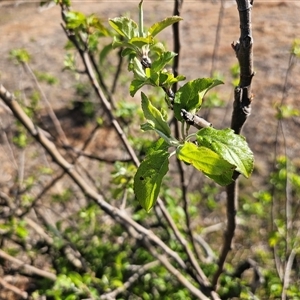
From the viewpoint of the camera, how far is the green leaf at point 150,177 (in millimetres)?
743

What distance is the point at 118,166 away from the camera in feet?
5.73

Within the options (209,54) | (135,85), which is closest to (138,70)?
(135,85)

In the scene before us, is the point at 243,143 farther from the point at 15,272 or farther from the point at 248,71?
the point at 15,272

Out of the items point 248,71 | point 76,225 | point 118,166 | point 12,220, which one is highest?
point 248,71

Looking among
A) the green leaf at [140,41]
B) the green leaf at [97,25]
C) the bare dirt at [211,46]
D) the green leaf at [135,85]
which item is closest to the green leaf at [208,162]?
the green leaf at [135,85]

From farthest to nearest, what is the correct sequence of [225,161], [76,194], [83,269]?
[76,194] < [83,269] < [225,161]

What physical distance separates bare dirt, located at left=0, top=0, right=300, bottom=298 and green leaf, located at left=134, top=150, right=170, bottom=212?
7.99 ft

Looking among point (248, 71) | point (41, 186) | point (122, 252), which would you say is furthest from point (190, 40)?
point (248, 71)

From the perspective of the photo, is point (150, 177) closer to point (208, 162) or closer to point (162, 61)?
point (208, 162)

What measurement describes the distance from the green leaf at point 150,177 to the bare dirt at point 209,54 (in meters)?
2.43

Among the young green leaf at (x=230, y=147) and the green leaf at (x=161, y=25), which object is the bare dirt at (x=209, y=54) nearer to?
the green leaf at (x=161, y=25)

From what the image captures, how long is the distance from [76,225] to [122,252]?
0.58m

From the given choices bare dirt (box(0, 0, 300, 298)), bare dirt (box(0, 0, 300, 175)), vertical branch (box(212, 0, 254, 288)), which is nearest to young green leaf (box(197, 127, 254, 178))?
vertical branch (box(212, 0, 254, 288))

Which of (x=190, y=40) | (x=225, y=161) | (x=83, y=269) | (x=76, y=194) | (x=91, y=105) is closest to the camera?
(x=225, y=161)
